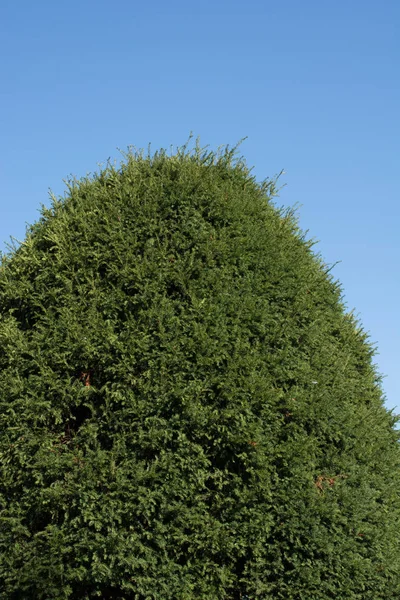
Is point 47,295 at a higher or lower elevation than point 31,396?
higher

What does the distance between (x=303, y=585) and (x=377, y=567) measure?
1273mm

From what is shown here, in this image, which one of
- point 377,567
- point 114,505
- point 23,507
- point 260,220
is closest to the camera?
point 114,505

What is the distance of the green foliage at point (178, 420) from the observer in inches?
277

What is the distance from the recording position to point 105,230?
A: 8234 mm

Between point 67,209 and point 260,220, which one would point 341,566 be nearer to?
point 260,220

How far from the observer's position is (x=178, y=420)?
7141 millimetres

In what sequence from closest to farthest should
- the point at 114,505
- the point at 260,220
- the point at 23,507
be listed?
1. the point at 114,505
2. the point at 23,507
3. the point at 260,220

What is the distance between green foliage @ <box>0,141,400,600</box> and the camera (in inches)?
277

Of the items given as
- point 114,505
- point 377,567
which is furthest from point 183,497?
point 377,567

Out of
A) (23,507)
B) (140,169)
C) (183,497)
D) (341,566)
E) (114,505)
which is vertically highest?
(140,169)

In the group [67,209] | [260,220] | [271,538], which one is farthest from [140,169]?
[271,538]

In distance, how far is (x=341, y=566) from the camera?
7492mm

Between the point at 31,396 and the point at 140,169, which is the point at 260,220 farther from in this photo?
the point at 31,396

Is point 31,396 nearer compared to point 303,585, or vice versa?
point 303,585
